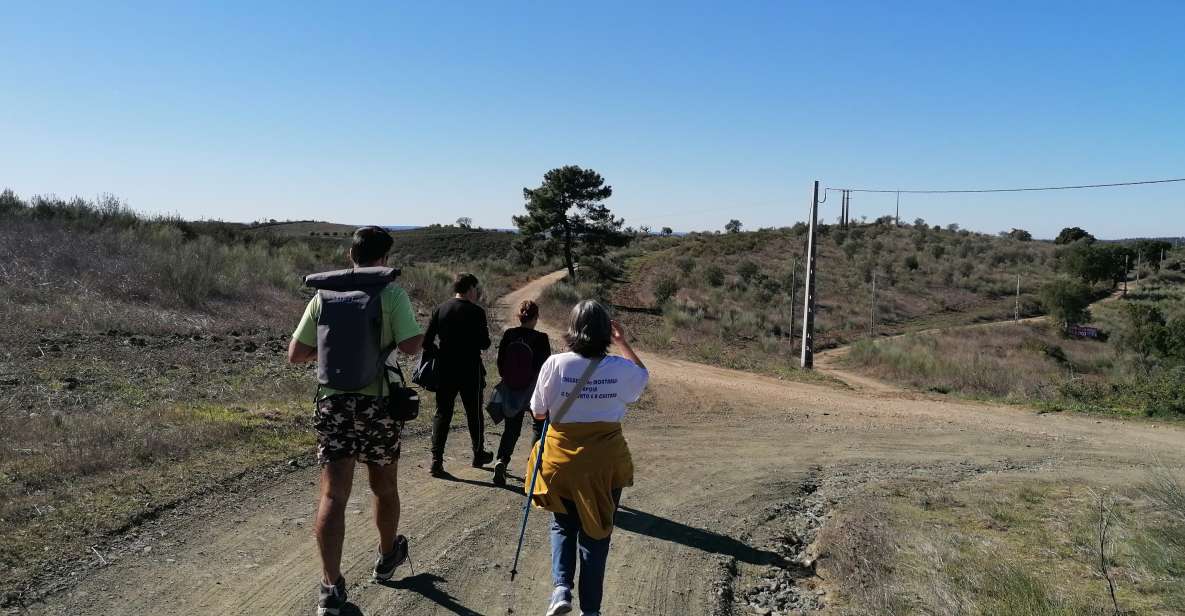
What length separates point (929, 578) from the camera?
468 cm

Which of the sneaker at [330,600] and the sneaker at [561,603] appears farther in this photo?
the sneaker at [330,600]

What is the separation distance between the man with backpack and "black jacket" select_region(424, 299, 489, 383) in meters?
2.24

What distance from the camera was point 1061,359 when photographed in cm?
2433

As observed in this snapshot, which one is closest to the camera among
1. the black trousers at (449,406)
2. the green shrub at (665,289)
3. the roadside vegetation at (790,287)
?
the black trousers at (449,406)

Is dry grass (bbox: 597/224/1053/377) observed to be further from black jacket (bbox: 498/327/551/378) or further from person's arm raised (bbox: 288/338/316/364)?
person's arm raised (bbox: 288/338/316/364)

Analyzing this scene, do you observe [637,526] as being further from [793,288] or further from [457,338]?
[793,288]

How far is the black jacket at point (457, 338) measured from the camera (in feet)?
20.1

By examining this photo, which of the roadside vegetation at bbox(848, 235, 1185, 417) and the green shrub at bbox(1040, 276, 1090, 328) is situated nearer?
the roadside vegetation at bbox(848, 235, 1185, 417)

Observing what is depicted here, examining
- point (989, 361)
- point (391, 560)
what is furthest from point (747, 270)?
point (391, 560)

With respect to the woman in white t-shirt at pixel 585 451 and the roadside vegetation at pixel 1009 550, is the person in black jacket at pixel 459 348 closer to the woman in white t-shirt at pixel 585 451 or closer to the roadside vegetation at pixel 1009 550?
the woman in white t-shirt at pixel 585 451

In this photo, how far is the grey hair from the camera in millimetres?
3541

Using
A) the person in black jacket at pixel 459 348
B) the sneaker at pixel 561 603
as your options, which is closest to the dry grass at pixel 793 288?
the person in black jacket at pixel 459 348

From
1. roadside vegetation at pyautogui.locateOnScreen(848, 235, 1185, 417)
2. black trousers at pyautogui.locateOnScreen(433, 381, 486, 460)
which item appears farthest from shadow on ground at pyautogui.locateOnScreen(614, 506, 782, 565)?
roadside vegetation at pyautogui.locateOnScreen(848, 235, 1185, 417)

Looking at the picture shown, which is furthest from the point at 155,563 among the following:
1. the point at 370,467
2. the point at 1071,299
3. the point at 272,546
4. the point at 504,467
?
the point at 1071,299
